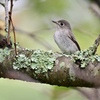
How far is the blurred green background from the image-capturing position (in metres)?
2.98

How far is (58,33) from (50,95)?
4.08 ft

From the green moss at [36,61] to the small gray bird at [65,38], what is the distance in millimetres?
1290

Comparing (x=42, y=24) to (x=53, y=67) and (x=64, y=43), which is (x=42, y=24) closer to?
(x=64, y=43)

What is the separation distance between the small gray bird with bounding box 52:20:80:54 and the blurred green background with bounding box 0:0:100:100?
6 cm

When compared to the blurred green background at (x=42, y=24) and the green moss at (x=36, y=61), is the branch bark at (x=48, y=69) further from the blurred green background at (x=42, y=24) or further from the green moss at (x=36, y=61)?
the blurred green background at (x=42, y=24)

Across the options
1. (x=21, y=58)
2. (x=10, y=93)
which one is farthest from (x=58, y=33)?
(x=21, y=58)

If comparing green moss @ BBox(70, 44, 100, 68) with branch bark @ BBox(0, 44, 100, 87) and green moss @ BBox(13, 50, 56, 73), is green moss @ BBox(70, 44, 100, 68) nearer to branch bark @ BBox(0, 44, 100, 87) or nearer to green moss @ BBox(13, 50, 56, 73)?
branch bark @ BBox(0, 44, 100, 87)

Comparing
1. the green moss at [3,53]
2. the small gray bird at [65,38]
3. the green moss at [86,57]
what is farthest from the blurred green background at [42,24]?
the green moss at [86,57]

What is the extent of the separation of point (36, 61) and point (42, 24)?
182 centimetres

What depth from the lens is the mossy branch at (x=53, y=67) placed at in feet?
5.04

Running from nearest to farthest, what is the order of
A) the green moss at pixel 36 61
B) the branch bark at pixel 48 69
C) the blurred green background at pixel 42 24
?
the branch bark at pixel 48 69 → the green moss at pixel 36 61 → the blurred green background at pixel 42 24

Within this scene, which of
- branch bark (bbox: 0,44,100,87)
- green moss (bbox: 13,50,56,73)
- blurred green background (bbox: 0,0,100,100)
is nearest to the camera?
branch bark (bbox: 0,44,100,87)

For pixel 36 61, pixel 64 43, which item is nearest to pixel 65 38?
pixel 64 43

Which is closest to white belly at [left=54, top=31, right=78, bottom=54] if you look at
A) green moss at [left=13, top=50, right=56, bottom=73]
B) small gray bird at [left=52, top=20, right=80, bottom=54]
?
small gray bird at [left=52, top=20, right=80, bottom=54]
